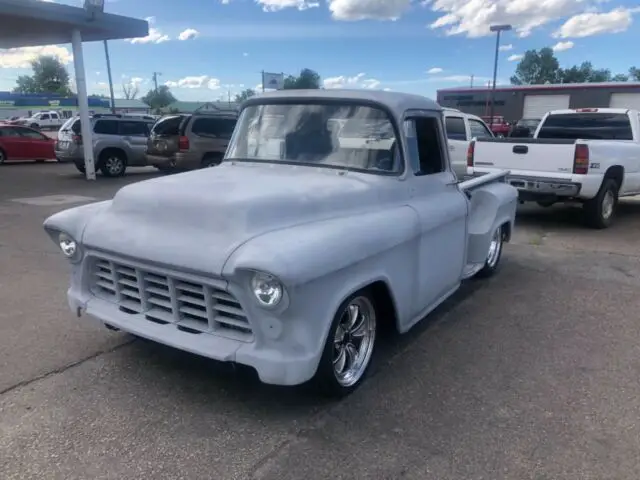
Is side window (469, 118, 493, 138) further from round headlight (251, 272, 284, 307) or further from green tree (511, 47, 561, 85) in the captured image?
green tree (511, 47, 561, 85)

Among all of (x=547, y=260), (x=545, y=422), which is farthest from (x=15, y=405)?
(x=547, y=260)

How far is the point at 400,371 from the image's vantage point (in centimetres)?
393

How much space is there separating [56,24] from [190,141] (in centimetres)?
525

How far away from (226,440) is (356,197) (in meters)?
1.80

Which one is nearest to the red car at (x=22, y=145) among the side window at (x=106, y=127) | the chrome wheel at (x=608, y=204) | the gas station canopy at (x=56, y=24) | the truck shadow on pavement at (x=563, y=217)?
the gas station canopy at (x=56, y=24)

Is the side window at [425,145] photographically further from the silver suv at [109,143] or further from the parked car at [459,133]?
the silver suv at [109,143]

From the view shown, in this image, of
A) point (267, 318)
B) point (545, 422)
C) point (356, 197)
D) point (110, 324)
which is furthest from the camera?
point (356, 197)

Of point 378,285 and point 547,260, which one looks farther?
point 547,260

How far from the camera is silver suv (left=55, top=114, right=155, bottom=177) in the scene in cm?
1603

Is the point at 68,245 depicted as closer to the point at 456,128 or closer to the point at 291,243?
the point at 291,243

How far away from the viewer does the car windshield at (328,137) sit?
421 cm

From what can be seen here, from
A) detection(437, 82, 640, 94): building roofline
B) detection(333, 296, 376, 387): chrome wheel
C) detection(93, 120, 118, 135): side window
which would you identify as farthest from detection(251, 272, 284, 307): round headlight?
detection(437, 82, 640, 94): building roofline

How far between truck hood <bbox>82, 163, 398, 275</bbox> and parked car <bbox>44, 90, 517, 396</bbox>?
0.03 ft

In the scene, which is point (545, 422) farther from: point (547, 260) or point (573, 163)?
point (573, 163)
